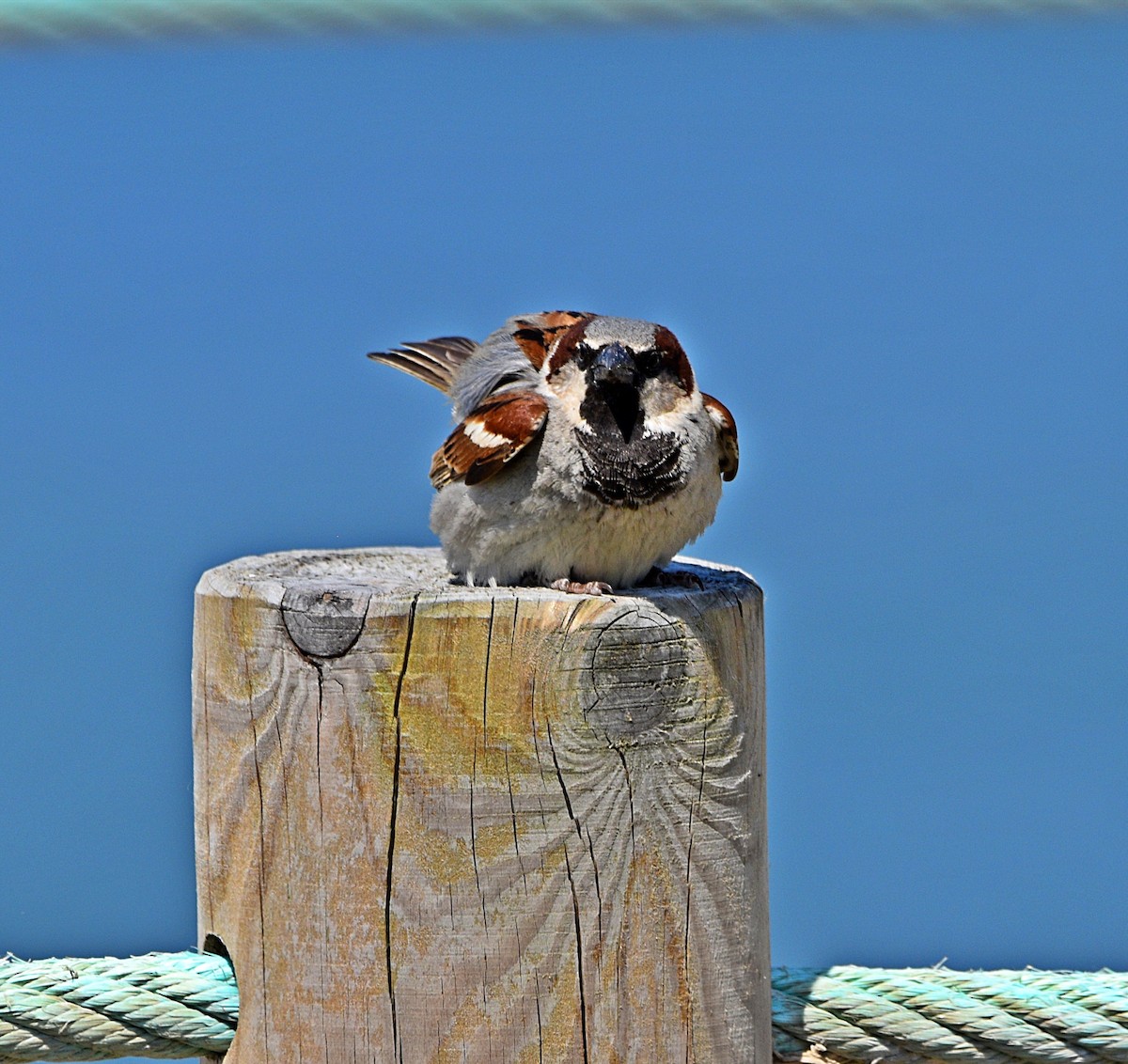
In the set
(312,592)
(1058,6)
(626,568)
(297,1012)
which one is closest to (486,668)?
(312,592)

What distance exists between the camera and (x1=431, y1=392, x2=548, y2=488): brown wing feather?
2705mm

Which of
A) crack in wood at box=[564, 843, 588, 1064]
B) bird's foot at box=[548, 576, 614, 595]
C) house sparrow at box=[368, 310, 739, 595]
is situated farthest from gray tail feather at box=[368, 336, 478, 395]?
crack in wood at box=[564, 843, 588, 1064]

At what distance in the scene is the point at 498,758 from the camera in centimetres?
182

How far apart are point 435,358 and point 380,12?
0.92 m

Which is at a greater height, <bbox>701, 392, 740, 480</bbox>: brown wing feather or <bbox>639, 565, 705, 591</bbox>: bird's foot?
<bbox>701, 392, 740, 480</bbox>: brown wing feather

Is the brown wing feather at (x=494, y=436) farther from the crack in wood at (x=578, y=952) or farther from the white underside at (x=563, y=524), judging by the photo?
the crack in wood at (x=578, y=952)

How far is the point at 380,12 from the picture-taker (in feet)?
11.5

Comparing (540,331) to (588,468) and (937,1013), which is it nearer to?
(588,468)

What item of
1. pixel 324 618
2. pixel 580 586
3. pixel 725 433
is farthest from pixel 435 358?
pixel 324 618

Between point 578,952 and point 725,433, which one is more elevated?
point 725,433

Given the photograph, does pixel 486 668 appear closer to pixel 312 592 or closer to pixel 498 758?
pixel 498 758

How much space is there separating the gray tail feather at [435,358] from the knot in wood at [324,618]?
1784 millimetres

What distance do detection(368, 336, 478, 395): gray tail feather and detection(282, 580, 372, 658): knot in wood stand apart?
1.78m

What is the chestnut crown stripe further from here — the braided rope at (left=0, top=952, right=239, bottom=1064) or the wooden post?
the braided rope at (left=0, top=952, right=239, bottom=1064)
